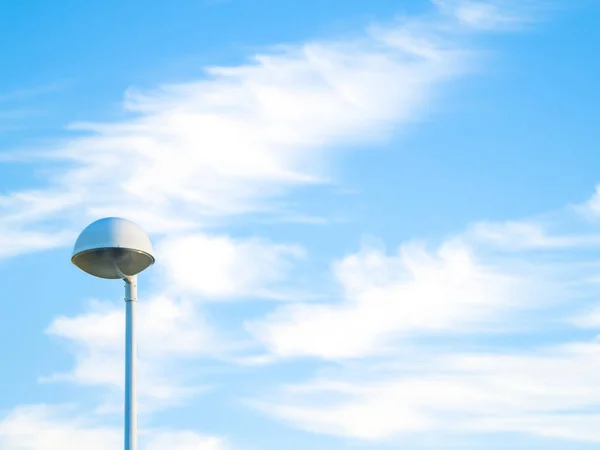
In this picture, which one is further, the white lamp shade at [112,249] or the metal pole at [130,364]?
the white lamp shade at [112,249]

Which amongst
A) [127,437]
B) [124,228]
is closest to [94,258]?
[124,228]

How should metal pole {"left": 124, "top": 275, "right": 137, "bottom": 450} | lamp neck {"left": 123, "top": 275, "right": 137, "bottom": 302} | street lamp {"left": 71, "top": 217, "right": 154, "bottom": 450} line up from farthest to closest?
lamp neck {"left": 123, "top": 275, "right": 137, "bottom": 302} → street lamp {"left": 71, "top": 217, "right": 154, "bottom": 450} → metal pole {"left": 124, "top": 275, "right": 137, "bottom": 450}

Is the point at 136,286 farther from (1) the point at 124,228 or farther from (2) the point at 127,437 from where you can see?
(2) the point at 127,437

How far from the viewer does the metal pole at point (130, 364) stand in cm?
1922

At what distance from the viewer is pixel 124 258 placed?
2006cm

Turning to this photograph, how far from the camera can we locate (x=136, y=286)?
66.8 feet

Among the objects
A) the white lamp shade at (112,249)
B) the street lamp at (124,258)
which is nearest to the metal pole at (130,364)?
the street lamp at (124,258)

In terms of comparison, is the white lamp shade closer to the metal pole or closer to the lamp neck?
the lamp neck

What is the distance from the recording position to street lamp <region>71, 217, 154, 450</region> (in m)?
19.7

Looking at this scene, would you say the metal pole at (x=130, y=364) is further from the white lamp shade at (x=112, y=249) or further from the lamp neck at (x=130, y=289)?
the white lamp shade at (x=112, y=249)

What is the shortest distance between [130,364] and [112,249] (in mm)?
1645

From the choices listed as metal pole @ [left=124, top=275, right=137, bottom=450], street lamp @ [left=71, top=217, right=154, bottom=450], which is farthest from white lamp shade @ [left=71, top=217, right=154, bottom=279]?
metal pole @ [left=124, top=275, right=137, bottom=450]

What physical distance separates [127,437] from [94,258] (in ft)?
8.61

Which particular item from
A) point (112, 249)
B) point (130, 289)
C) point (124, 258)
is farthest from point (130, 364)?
point (112, 249)
